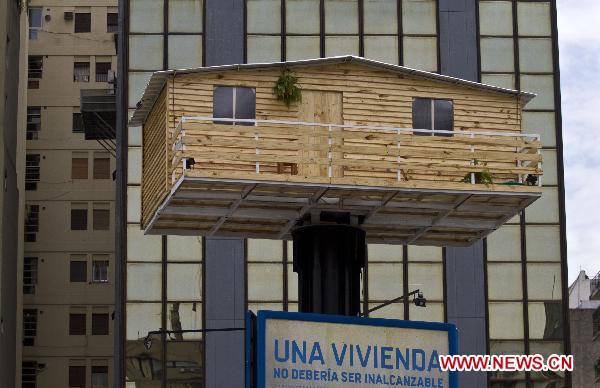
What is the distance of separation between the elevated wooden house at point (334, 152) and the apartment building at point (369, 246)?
72.3 ft

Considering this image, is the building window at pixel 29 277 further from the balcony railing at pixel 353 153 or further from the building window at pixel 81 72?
the balcony railing at pixel 353 153

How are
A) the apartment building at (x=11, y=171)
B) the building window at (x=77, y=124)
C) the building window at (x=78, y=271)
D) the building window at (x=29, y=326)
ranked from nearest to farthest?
the apartment building at (x=11, y=171) < the building window at (x=29, y=326) < the building window at (x=78, y=271) < the building window at (x=77, y=124)

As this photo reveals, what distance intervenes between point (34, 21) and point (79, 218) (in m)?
15.1

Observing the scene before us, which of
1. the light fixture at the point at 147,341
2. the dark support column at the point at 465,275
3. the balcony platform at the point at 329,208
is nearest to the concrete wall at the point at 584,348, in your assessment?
the dark support column at the point at 465,275

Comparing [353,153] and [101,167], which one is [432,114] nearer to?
[353,153]

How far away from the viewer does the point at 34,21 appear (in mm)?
108812

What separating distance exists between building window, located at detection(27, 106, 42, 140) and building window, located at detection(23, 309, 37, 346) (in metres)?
12.0

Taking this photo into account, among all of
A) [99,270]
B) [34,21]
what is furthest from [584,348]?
[34,21]

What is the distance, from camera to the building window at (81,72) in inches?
4208

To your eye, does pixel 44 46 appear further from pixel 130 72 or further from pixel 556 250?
pixel 556 250

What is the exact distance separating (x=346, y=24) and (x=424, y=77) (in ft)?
89.8

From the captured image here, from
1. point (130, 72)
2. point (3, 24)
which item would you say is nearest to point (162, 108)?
point (130, 72)

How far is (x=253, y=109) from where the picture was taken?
1842 inches

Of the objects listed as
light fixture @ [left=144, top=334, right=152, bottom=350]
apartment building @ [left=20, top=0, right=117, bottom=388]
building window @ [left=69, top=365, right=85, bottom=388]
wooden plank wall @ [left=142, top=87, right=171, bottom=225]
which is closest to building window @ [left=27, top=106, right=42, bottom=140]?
apartment building @ [left=20, top=0, right=117, bottom=388]
